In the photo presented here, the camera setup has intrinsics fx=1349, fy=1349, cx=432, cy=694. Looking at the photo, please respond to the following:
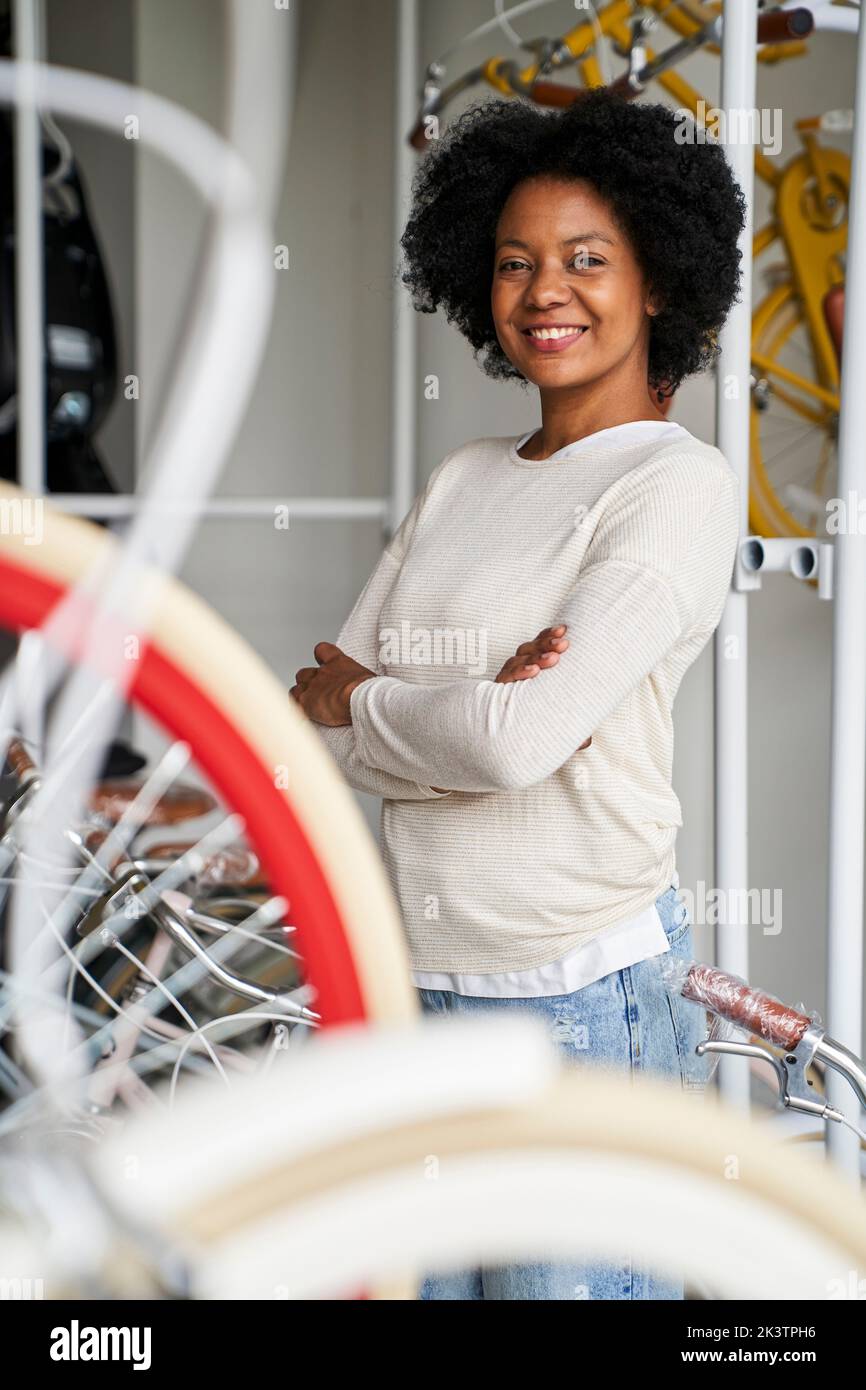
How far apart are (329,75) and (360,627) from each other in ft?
5.88

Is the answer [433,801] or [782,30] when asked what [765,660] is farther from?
[433,801]

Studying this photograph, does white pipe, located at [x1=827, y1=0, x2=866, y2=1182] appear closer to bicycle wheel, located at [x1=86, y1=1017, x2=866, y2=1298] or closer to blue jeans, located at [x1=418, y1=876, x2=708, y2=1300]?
blue jeans, located at [x1=418, y1=876, x2=708, y2=1300]

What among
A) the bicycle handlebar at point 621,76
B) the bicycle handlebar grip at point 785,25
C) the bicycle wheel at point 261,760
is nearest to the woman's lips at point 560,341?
the bicycle handlebar at point 621,76

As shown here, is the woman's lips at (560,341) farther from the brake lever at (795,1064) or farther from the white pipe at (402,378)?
the white pipe at (402,378)

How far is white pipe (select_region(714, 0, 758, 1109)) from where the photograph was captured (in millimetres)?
1140

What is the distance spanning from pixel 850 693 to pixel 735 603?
0.14m

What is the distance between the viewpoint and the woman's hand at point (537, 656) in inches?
33.5

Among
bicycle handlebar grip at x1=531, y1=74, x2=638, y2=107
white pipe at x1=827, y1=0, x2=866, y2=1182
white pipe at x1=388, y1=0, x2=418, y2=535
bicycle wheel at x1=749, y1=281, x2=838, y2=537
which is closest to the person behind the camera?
white pipe at x1=827, y1=0, x2=866, y2=1182

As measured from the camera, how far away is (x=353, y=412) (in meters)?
2.63

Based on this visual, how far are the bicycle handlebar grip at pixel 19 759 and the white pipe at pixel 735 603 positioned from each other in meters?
0.59

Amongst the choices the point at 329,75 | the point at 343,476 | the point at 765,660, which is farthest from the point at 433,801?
the point at 329,75

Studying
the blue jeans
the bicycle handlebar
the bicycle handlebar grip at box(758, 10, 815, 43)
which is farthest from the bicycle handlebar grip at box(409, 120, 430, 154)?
the blue jeans

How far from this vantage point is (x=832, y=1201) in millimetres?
414
